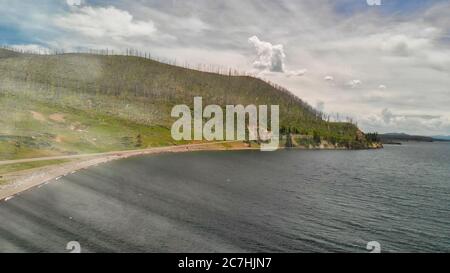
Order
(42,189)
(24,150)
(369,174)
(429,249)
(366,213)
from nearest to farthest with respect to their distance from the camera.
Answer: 1. (429,249)
2. (366,213)
3. (42,189)
4. (24,150)
5. (369,174)

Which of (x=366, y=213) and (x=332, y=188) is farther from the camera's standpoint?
(x=332, y=188)

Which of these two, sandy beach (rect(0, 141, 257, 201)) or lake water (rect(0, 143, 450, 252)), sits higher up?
sandy beach (rect(0, 141, 257, 201))

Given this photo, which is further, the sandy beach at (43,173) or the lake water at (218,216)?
the sandy beach at (43,173)

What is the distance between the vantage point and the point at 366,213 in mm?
81750

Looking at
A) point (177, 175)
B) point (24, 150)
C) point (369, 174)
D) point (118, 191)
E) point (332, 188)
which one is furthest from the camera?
point (369, 174)

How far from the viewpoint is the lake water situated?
57.4 m

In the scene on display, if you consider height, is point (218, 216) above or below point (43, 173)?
below

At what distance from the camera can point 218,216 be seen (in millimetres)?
74500

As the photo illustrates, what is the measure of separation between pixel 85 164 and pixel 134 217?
79579 millimetres

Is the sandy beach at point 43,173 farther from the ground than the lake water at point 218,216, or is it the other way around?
the sandy beach at point 43,173

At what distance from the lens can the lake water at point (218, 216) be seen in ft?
188

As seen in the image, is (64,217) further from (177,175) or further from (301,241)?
(177,175)
